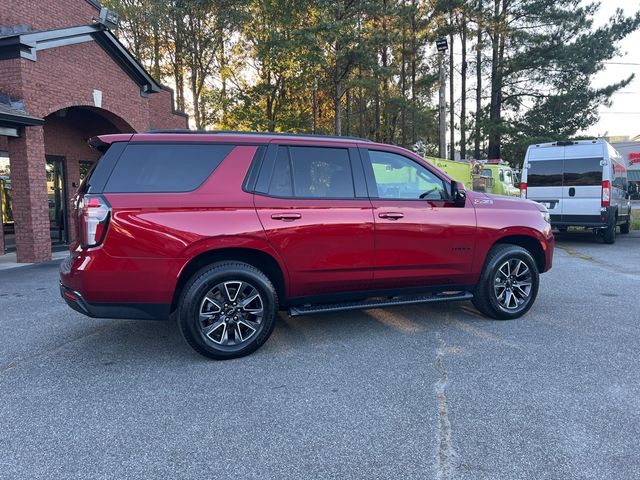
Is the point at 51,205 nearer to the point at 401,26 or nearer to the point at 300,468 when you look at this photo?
the point at 300,468

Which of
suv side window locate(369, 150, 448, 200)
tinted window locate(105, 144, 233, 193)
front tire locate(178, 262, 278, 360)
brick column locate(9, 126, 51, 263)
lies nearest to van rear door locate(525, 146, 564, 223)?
suv side window locate(369, 150, 448, 200)

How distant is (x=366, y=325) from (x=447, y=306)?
1.40m

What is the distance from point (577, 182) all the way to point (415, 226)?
8.79 metres

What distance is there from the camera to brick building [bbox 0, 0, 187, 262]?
31.1ft

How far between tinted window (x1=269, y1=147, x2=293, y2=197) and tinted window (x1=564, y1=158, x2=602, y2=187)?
9756 millimetres

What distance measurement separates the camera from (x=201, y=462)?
8.68ft

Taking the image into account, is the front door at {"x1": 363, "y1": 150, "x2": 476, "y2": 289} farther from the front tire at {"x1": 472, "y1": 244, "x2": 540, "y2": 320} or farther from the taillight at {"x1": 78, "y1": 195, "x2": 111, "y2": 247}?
the taillight at {"x1": 78, "y1": 195, "x2": 111, "y2": 247}

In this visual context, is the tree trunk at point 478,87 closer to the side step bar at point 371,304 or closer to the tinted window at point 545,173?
the tinted window at point 545,173

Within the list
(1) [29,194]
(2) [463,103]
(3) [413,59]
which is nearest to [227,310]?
(1) [29,194]

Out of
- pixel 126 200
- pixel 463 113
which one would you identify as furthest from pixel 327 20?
pixel 126 200

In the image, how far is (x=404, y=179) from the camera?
4922mm

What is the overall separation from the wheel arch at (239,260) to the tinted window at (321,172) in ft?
2.21

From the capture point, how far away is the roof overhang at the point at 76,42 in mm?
9250

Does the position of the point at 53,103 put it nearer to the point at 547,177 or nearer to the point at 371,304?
the point at 371,304
